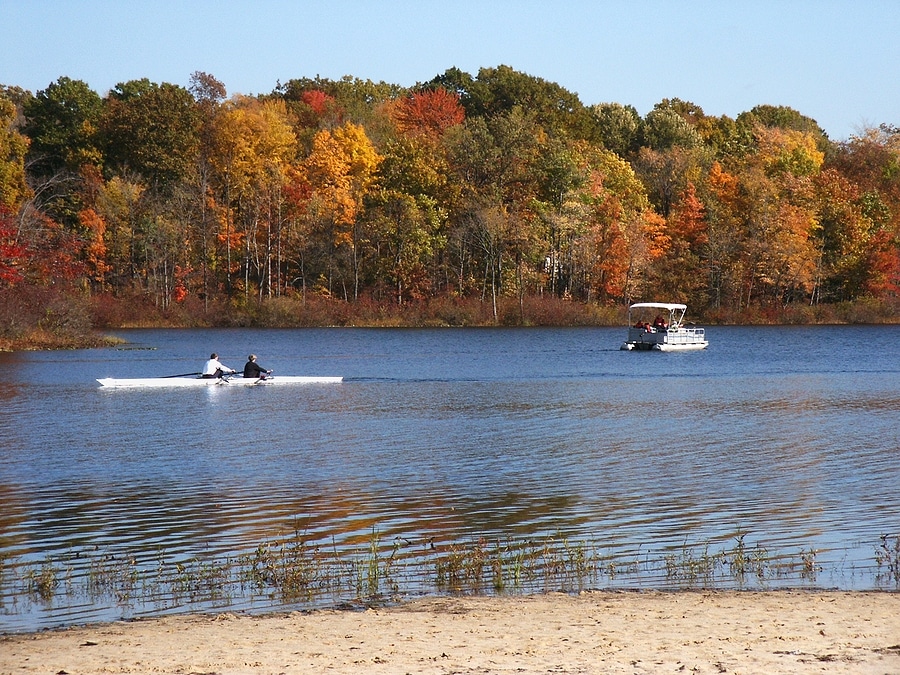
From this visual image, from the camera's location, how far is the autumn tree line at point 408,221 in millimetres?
91125

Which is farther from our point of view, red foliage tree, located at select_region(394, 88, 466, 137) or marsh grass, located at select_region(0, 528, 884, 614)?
red foliage tree, located at select_region(394, 88, 466, 137)

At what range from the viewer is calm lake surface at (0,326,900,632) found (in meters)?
14.3

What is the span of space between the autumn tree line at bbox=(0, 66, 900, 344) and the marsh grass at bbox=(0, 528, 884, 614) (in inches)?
2998

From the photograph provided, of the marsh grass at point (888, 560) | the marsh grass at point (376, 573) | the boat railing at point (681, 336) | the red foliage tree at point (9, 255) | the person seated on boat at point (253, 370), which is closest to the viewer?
the marsh grass at point (376, 573)

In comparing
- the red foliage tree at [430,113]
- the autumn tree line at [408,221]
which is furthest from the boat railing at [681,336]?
the red foliage tree at [430,113]

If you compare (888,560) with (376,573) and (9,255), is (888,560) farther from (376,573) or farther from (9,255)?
(9,255)

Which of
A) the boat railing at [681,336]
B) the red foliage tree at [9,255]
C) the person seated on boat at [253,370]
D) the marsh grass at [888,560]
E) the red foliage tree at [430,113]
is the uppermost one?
the red foliage tree at [430,113]

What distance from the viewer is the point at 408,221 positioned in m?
91.1

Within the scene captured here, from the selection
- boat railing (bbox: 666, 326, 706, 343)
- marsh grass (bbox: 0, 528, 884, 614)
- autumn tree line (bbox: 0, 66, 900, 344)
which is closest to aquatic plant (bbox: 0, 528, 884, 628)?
marsh grass (bbox: 0, 528, 884, 614)

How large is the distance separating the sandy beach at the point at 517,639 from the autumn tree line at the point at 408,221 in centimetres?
7950

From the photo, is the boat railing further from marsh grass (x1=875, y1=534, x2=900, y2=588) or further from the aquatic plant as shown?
the aquatic plant

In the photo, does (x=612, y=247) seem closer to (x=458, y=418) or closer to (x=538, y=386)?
(x=538, y=386)

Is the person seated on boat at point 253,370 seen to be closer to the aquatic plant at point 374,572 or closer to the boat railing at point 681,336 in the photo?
the aquatic plant at point 374,572

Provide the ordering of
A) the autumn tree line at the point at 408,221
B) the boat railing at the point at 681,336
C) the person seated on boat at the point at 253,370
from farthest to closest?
the autumn tree line at the point at 408,221 → the boat railing at the point at 681,336 → the person seated on boat at the point at 253,370
